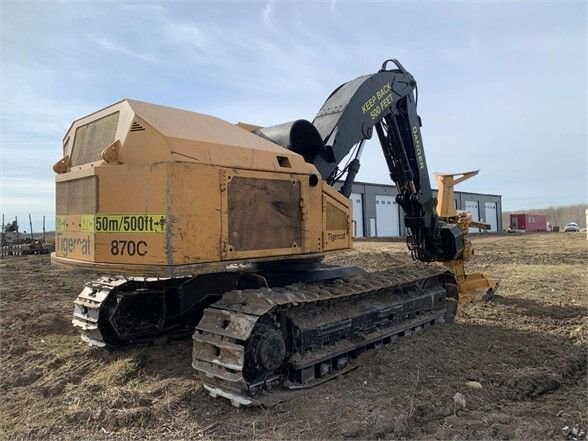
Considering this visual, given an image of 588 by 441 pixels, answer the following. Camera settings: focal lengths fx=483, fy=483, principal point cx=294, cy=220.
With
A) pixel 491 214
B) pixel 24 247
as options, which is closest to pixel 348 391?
pixel 24 247

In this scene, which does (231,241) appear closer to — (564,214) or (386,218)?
(386,218)

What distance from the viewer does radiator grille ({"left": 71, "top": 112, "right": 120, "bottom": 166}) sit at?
5129 millimetres

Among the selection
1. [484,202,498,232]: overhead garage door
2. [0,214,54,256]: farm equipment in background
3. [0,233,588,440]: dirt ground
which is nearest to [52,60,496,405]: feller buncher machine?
[0,233,588,440]: dirt ground

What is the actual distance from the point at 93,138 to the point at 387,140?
471 centimetres

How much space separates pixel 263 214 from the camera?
16.9 ft

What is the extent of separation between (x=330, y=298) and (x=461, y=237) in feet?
Result: 14.1

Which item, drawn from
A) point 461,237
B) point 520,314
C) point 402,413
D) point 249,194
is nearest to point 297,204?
point 249,194

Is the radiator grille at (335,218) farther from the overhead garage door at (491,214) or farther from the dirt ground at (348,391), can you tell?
the overhead garage door at (491,214)

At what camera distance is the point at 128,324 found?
655 cm

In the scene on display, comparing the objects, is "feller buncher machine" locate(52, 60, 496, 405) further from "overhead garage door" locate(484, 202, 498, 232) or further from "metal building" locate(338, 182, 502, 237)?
"overhead garage door" locate(484, 202, 498, 232)

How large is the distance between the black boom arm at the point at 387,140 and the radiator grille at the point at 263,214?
3.21 ft

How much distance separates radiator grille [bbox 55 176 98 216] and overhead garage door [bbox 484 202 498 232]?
207 feet

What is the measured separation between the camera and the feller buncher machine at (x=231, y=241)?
4586 millimetres

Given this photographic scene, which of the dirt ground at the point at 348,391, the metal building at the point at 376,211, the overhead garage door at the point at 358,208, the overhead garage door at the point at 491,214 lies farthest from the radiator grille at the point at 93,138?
the overhead garage door at the point at 491,214
